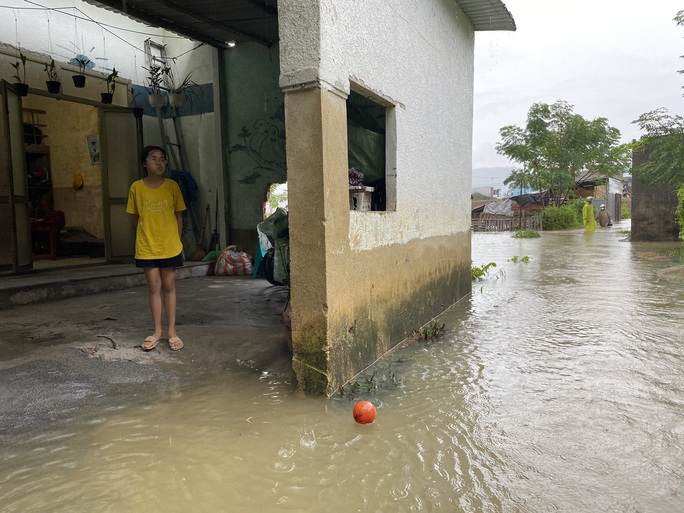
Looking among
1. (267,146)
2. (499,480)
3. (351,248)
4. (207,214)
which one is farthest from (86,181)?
(499,480)

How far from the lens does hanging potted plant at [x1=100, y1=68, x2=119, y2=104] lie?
826cm

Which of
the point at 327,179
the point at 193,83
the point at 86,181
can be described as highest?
the point at 193,83

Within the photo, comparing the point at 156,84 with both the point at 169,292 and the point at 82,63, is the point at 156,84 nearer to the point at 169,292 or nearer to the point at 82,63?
the point at 82,63

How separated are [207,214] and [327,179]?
6975 millimetres

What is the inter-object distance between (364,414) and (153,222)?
90.4 inches

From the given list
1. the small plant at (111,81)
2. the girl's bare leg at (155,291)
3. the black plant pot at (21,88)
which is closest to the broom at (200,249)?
the small plant at (111,81)

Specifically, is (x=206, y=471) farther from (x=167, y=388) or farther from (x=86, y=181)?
(x=86, y=181)

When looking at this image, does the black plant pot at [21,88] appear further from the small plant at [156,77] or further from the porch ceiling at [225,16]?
Answer: the small plant at [156,77]

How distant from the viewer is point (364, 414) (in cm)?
279

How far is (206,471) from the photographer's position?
2295mm

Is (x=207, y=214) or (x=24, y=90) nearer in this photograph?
(x=24, y=90)

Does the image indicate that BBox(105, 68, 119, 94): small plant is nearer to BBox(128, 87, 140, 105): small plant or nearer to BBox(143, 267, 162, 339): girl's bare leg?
BBox(128, 87, 140, 105): small plant

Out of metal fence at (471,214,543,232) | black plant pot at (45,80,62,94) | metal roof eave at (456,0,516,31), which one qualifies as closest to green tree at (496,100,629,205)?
metal fence at (471,214,543,232)

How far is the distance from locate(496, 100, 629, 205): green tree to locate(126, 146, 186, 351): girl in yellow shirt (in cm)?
2731
